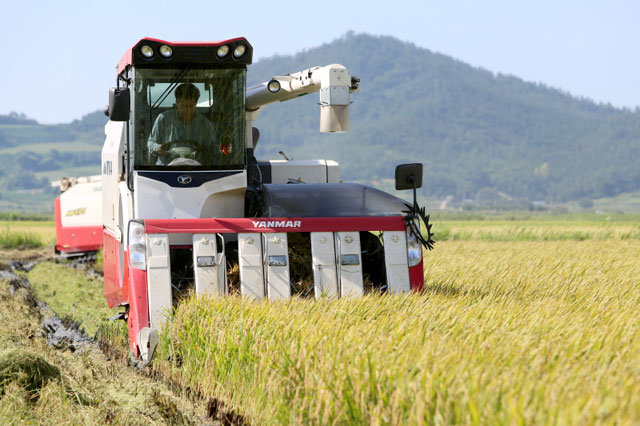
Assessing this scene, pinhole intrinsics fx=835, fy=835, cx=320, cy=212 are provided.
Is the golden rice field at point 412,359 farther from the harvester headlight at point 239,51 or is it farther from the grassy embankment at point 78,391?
the harvester headlight at point 239,51

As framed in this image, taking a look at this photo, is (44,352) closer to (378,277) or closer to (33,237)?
(378,277)

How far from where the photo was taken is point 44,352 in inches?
296

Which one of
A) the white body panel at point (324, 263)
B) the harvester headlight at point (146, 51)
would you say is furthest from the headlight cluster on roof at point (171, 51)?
the white body panel at point (324, 263)

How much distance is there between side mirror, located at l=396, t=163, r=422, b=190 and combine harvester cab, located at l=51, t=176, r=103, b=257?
39.5ft

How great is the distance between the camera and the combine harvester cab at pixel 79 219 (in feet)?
61.4

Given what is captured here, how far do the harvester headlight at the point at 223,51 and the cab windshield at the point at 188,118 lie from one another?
18 cm

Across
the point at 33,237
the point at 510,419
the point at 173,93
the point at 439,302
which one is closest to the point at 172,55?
the point at 173,93

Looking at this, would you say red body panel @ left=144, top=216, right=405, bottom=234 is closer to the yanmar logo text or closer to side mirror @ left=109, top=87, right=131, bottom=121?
the yanmar logo text

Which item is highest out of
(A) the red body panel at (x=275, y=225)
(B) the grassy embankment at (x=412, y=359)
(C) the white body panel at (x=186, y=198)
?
(C) the white body panel at (x=186, y=198)

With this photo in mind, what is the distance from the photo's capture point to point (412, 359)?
4.62 meters

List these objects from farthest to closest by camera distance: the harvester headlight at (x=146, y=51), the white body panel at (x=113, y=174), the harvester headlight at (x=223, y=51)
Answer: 1. the white body panel at (x=113, y=174)
2. the harvester headlight at (x=223, y=51)
3. the harvester headlight at (x=146, y=51)

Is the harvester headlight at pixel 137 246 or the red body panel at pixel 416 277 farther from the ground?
the harvester headlight at pixel 137 246

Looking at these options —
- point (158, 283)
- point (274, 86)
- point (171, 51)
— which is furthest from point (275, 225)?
point (274, 86)

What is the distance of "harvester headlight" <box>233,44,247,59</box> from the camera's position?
816 cm
